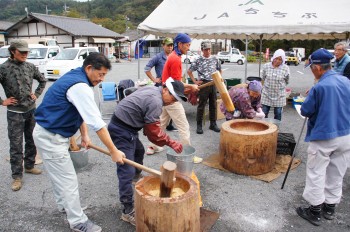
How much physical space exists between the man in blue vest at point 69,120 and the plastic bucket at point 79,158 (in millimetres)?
1356

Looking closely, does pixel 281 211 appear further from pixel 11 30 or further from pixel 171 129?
pixel 11 30

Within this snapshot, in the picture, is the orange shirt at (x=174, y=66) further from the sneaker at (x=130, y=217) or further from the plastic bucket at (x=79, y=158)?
the sneaker at (x=130, y=217)

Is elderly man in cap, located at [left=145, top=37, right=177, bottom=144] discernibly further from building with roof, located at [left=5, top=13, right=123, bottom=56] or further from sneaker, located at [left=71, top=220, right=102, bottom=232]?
building with roof, located at [left=5, top=13, right=123, bottom=56]

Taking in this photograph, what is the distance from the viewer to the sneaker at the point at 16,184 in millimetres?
3729

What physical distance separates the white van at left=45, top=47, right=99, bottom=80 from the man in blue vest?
462 inches

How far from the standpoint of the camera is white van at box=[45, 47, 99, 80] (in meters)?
14.0

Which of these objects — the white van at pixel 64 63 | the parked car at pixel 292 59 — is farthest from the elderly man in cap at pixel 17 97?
the parked car at pixel 292 59

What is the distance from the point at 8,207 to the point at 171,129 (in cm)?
363

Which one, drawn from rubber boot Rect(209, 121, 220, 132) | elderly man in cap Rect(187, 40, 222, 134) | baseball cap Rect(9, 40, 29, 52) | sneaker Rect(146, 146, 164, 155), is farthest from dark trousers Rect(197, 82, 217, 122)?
baseball cap Rect(9, 40, 29, 52)

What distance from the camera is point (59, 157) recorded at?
2.66 meters

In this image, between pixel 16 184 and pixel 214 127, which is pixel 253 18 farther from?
pixel 16 184

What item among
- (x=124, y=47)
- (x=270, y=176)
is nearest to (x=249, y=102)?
(x=270, y=176)

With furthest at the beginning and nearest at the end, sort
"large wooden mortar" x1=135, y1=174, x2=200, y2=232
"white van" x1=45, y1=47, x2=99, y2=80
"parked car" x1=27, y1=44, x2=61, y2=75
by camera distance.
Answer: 1. "parked car" x1=27, y1=44, x2=61, y2=75
2. "white van" x1=45, y1=47, x2=99, y2=80
3. "large wooden mortar" x1=135, y1=174, x2=200, y2=232

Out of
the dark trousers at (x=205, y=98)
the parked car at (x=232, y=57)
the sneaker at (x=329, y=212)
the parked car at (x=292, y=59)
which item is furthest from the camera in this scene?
the parked car at (x=232, y=57)
